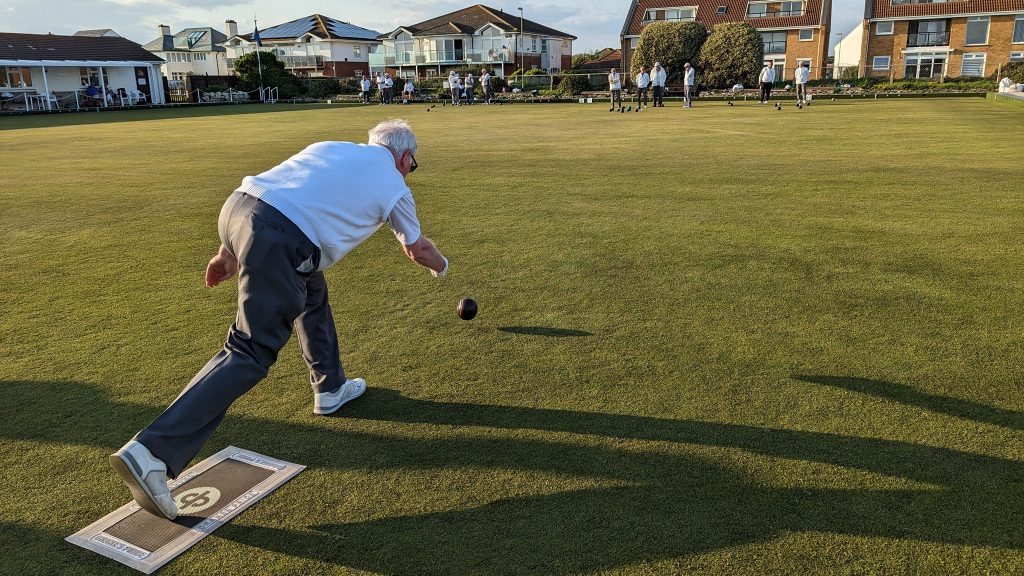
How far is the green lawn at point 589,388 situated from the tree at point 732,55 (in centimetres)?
3643

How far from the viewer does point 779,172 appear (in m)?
11.9

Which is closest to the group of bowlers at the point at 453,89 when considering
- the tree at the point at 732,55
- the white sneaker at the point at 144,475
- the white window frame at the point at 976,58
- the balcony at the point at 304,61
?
the tree at the point at 732,55

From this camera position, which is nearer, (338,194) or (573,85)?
(338,194)

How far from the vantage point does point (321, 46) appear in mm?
76938

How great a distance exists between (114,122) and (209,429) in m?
31.7

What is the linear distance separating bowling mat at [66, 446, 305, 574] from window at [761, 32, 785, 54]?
206ft

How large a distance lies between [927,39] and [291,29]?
6272 cm

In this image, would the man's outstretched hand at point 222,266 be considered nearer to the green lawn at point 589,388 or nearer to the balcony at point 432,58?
the green lawn at point 589,388

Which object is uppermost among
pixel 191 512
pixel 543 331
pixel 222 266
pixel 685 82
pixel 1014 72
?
pixel 1014 72

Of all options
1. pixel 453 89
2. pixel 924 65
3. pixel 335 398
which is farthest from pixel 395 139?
pixel 924 65

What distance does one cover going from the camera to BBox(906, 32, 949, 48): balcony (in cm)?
5316

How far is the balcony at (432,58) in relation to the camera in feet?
243

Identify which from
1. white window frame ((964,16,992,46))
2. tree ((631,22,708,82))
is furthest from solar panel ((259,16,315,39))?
white window frame ((964,16,992,46))

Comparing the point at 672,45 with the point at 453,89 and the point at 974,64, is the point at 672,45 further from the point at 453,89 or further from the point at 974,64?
the point at 974,64
